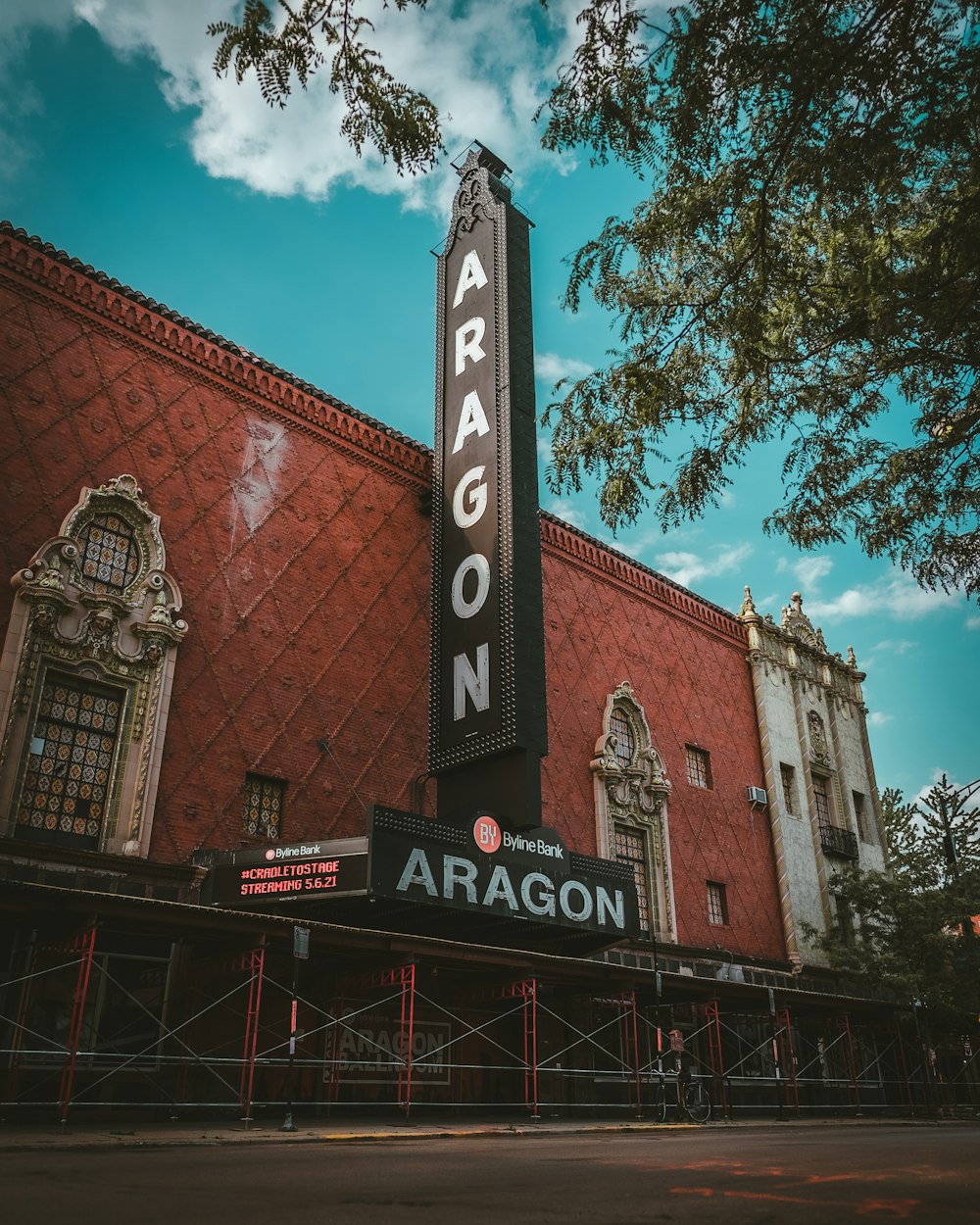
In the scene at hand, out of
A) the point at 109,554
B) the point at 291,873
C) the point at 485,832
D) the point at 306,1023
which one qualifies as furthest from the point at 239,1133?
the point at 109,554

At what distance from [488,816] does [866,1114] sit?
20988mm

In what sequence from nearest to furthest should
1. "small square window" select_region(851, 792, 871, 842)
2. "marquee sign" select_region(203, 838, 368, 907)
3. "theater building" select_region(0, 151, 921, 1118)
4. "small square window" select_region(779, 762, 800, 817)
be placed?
"theater building" select_region(0, 151, 921, 1118)
"marquee sign" select_region(203, 838, 368, 907)
"small square window" select_region(779, 762, 800, 817)
"small square window" select_region(851, 792, 871, 842)

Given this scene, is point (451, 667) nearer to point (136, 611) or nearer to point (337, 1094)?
point (136, 611)

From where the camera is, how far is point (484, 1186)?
7.42 m

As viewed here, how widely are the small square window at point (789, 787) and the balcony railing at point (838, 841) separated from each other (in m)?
1.32

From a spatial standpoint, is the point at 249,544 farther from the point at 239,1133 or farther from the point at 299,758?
the point at 239,1133

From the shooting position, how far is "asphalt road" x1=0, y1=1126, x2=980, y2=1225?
5797 mm

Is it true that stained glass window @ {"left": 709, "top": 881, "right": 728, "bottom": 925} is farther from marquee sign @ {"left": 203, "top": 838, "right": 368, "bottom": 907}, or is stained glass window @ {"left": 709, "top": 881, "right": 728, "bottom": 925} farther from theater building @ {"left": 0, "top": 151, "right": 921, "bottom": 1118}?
marquee sign @ {"left": 203, "top": 838, "right": 368, "bottom": 907}

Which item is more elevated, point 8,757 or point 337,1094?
point 8,757

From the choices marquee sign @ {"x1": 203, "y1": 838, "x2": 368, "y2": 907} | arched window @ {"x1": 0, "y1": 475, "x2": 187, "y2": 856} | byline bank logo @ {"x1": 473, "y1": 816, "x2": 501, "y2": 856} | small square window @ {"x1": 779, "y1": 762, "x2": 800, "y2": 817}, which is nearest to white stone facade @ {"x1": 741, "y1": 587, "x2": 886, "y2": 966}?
small square window @ {"x1": 779, "y1": 762, "x2": 800, "y2": 817}

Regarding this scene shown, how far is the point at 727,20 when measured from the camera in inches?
299

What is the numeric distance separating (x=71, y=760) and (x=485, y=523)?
9413mm

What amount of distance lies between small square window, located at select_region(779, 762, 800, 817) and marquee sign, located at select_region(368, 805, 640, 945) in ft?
48.8

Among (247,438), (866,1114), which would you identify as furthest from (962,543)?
Result: (866,1114)
